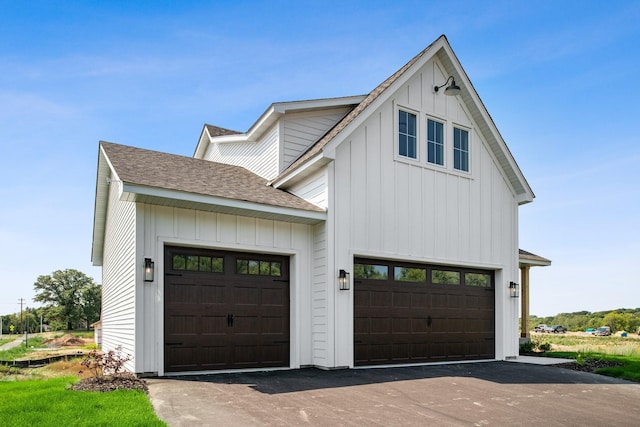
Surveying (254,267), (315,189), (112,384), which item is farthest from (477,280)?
(112,384)

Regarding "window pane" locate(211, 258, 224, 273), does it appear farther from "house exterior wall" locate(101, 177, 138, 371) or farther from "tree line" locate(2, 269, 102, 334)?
"tree line" locate(2, 269, 102, 334)

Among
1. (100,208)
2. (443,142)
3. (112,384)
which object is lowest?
(112,384)

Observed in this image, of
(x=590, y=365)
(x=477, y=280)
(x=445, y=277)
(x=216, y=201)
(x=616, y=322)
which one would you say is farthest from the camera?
(x=616, y=322)

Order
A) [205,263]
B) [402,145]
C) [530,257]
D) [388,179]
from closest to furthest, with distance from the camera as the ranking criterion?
[205,263], [388,179], [402,145], [530,257]

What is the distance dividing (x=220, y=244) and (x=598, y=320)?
2287 inches

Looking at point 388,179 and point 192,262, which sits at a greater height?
point 388,179

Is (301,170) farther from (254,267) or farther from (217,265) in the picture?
(217,265)

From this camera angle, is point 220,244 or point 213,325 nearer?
point 213,325

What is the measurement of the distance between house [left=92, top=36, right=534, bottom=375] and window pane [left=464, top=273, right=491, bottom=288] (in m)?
0.05

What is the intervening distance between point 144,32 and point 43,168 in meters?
6.32

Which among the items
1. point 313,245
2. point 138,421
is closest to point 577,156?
point 313,245

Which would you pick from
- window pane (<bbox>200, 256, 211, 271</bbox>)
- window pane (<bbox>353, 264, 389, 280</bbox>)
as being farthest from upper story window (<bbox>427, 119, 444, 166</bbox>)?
window pane (<bbox>200, 256, 211, 271</bbox>)

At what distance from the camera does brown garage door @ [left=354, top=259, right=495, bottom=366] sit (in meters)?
11.2

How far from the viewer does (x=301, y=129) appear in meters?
13.1
